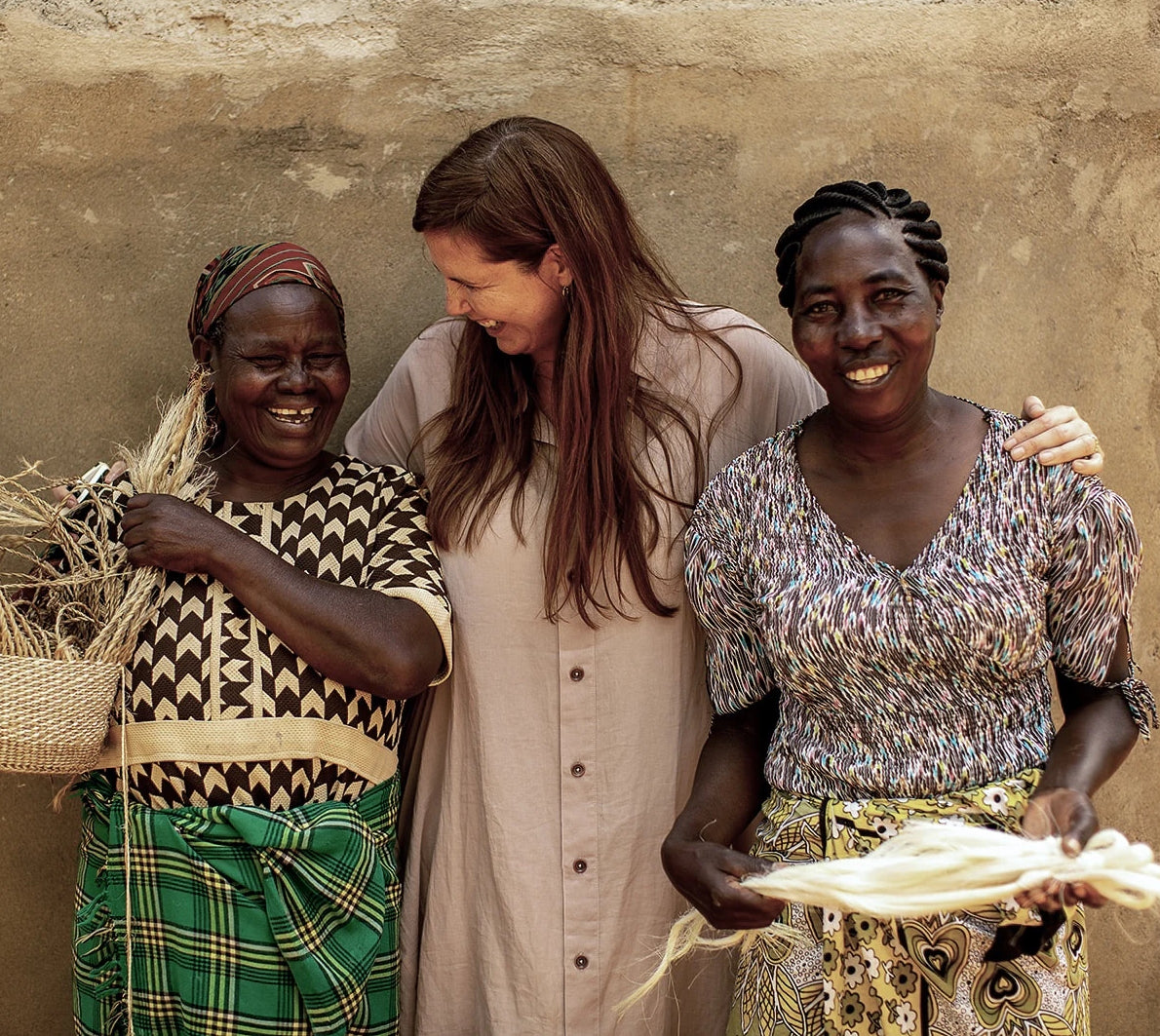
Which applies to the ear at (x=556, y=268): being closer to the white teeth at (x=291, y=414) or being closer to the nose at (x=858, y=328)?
the white teeth at (x=291, y=414)

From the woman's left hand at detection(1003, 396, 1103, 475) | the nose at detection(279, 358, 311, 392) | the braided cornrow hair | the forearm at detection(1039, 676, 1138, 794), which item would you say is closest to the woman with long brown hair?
the nose at detection(279, 358, 311, 392)

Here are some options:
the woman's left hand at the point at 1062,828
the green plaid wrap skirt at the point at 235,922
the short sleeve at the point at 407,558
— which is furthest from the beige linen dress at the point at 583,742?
the woman's left hand at the point at 1062,828

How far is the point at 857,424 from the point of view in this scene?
2162mm

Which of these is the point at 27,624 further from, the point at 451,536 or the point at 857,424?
the point at 857,424

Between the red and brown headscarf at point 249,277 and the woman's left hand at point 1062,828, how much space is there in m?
1.58

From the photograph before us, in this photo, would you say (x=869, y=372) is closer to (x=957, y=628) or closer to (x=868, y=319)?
(x=868, y=319)

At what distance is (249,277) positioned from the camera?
254cm

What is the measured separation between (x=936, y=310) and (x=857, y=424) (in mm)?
231

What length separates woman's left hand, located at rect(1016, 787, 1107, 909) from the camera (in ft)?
5.67

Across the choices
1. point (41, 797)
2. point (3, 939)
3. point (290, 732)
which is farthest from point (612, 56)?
point (3, 939)

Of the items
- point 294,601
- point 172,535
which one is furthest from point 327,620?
point 172,535

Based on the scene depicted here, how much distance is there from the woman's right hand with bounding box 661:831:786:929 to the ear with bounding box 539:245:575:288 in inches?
41.6

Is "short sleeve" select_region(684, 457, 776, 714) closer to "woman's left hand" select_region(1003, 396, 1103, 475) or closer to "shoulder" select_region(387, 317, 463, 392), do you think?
"woman's left hand" select_region(1003, 396, 1103, 475)

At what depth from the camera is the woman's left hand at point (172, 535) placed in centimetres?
235
